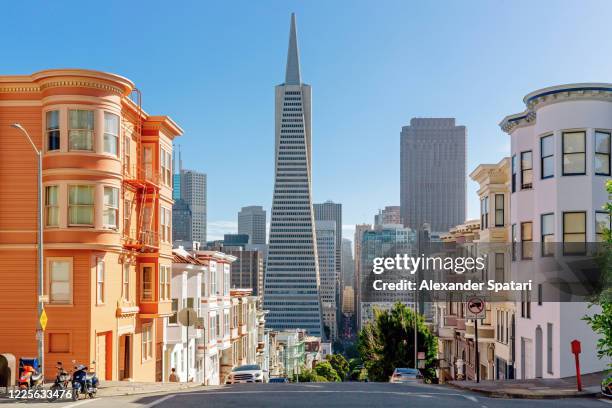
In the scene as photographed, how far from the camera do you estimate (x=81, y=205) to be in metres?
33.2

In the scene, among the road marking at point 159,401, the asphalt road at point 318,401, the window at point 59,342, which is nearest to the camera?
the asphalt road at point 318,401

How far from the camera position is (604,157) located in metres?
33.6

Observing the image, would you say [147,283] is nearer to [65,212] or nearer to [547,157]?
[65,212]

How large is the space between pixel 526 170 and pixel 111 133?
2033cm

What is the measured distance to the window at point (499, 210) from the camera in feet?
160

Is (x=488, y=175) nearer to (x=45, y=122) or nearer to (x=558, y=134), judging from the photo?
(x=558, y=134)

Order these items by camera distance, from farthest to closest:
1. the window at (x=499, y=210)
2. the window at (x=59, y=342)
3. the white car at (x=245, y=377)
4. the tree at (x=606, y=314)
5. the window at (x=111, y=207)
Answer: the window at (x=499, y=210), the white car at (x=245, y=377), the window at (x=111, y=207), the window at (x=59, y=342), the tree at (x=606, y=314)

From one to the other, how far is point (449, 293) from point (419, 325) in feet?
20.0

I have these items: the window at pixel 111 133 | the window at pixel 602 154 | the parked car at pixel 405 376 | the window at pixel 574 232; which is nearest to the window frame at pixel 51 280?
the window at pixel 111 133

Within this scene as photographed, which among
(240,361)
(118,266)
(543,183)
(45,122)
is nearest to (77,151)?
(45,122)

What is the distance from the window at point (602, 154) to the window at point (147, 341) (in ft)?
76.6

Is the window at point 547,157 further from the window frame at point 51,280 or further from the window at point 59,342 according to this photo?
the window at point 59,342

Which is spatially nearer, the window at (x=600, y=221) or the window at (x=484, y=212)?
the window at (x=600, y=221)

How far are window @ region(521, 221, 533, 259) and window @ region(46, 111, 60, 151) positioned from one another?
2219cm
